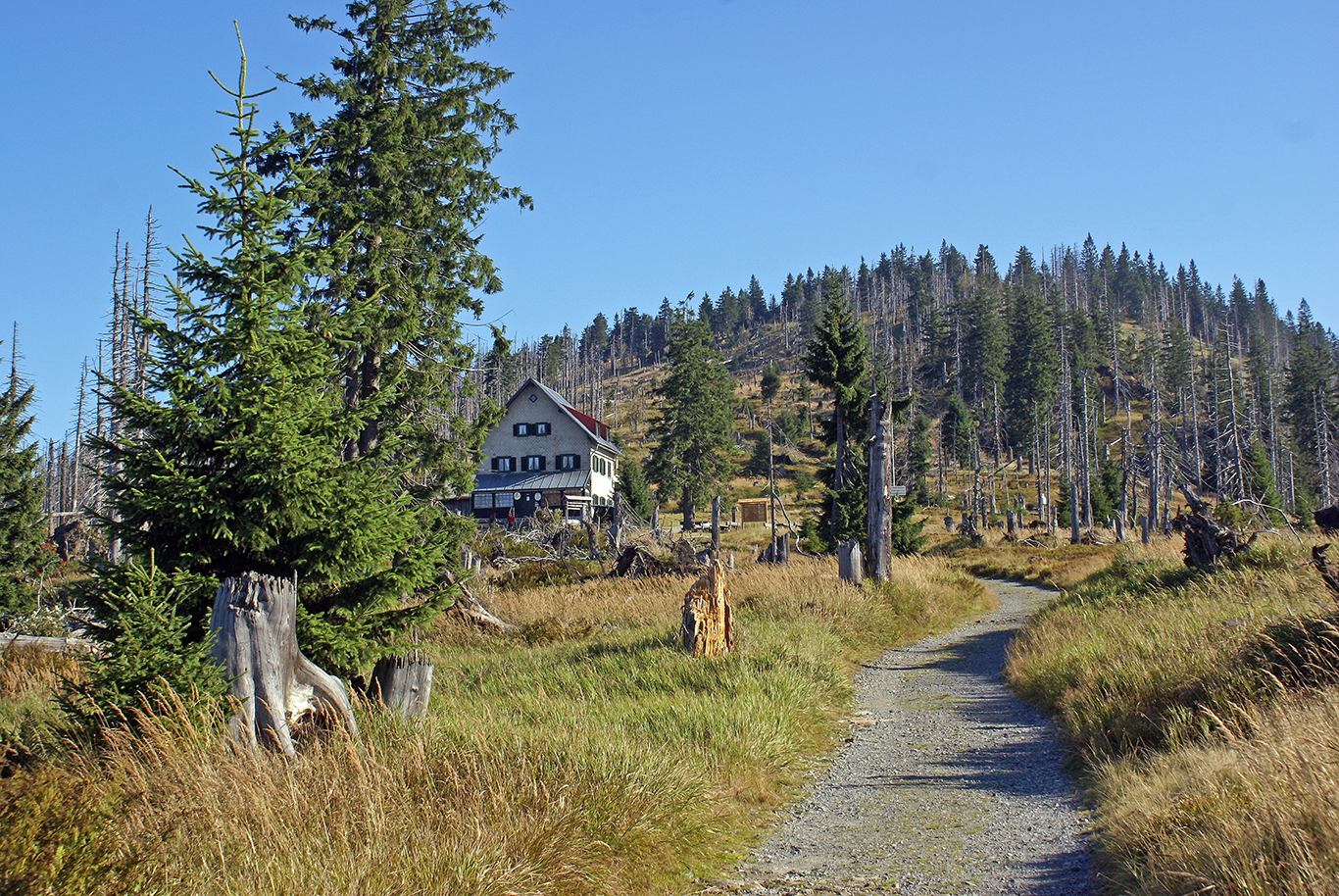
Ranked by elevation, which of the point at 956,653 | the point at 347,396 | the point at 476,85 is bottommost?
the point at 956,653

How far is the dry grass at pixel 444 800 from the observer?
3572mm

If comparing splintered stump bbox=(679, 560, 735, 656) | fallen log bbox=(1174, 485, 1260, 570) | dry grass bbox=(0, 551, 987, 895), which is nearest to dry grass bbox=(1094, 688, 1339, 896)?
dry grass bbox=(0, 551, 987, 895)

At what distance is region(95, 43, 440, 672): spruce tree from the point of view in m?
5.84

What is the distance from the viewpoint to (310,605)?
6.51 metres

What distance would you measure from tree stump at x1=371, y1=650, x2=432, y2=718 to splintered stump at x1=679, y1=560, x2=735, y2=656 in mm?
4394

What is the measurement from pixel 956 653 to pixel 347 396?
13.2 meters

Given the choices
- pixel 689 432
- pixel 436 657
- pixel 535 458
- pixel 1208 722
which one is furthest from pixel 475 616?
pixel 535 458

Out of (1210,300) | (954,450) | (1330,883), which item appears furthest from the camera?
(1210,300)

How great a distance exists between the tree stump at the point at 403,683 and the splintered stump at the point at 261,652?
697mm

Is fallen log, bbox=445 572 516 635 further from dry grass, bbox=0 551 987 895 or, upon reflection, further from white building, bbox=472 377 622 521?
white building, bbox=472 377 622 521

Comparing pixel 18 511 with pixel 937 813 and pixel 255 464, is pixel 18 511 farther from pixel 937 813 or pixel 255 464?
pixel 937 813

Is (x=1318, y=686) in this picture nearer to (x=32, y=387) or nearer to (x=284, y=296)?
(x=284, y=296)

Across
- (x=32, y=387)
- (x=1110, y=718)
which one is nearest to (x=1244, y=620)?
(x=1110, y=718)

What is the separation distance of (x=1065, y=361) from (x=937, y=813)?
79.5 m
